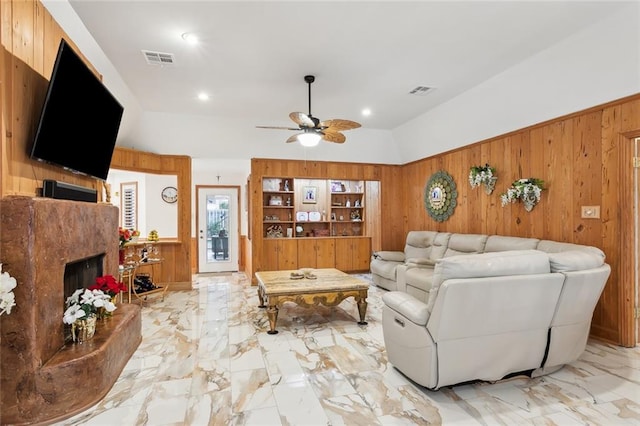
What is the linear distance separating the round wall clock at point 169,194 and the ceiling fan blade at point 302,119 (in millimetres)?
3617

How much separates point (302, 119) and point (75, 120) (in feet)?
7.01

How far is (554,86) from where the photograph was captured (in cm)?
368

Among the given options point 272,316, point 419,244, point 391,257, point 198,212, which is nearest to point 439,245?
point 419,244

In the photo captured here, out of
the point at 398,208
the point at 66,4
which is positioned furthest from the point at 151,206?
the point at 398,208

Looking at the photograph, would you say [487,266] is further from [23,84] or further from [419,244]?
[419,244]

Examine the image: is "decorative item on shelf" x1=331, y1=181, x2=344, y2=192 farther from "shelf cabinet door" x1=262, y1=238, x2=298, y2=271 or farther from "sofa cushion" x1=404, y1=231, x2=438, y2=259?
"sofa cushion" x1=404, y1=231, x2=438, y2=259

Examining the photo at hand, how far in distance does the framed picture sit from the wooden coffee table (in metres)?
3.04

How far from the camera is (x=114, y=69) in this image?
3.89 m

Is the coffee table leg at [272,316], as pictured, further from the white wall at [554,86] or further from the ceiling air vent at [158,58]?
the white wall at [554,86]

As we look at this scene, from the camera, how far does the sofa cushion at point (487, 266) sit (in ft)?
7.22

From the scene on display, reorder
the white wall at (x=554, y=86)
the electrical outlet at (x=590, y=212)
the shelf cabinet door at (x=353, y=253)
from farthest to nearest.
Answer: the shelf cabinet door at (x=353, y=253) → the electrical outlet at (x=590, y=212) → the white wall at (x=554, y=86)

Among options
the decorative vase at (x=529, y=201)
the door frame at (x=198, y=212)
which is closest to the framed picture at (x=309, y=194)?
the door frame at (x=198, y=212)

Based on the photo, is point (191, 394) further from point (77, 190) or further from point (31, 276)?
point (77, 190)

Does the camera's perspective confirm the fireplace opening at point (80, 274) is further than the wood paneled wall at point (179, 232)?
No
